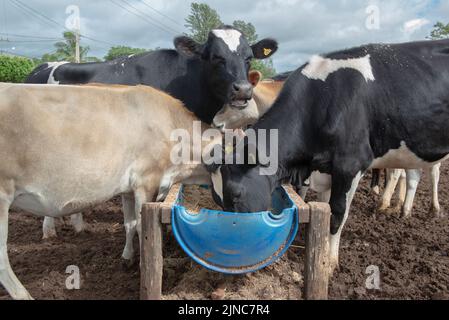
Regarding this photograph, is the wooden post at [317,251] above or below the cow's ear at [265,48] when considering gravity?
below

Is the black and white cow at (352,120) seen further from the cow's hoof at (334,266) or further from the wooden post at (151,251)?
the wooden post at (151,251)

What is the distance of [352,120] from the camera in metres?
3.87

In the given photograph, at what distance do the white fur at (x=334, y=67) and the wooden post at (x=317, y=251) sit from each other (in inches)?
68.8

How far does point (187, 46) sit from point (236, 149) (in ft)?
8.93

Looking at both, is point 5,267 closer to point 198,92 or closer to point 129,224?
point 129,224

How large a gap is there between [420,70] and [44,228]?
4.91 m

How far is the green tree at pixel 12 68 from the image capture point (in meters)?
30.0

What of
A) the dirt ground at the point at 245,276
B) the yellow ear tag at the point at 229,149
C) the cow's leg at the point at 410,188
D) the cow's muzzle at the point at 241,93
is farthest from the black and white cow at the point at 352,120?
the cow's leg at the point at 410,188

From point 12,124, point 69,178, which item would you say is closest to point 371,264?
point 69,178

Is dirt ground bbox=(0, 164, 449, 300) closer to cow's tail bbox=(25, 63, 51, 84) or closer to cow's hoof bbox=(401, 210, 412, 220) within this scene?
cow's hoof bbox=(401, 210, 412, 220)

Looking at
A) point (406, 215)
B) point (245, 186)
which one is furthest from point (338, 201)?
point (406, 215)

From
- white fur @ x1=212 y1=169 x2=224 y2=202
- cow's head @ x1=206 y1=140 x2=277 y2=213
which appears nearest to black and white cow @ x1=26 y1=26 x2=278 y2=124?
white fur @ x1=212 y1=169 x2=224 y2=202

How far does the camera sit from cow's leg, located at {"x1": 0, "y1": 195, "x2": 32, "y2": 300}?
3.16 metres

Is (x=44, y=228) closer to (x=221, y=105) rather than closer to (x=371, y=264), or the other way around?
(x=221, y=105)
